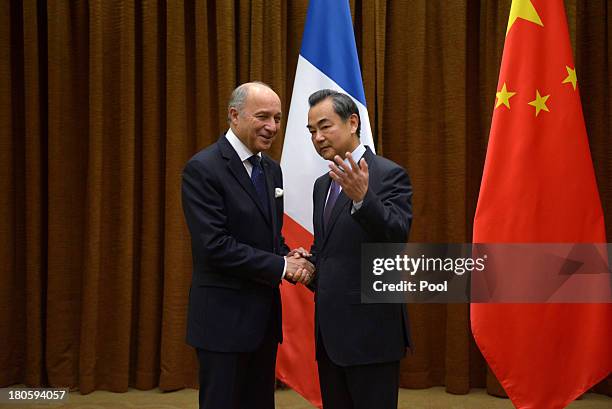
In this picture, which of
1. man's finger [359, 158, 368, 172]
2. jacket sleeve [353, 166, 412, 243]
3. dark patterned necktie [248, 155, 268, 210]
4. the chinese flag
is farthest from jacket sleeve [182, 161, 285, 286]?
the chinese flag

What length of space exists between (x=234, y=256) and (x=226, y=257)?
0.03 meters

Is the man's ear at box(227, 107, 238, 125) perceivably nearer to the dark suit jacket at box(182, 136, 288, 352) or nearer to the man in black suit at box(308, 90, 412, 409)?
the dark suit jacket at box(182, 136, 288, 352)

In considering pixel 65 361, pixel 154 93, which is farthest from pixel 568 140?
pixel 65 361

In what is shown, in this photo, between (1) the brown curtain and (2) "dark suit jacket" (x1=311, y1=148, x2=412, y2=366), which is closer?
(2) "dark suit jacket" (x1=311, y1=148, x2=412, y2=366)

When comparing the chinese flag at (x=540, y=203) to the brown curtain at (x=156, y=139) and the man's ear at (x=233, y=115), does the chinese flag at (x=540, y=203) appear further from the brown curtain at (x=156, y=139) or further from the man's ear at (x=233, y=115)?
the man's ear at (x=233, y=115)

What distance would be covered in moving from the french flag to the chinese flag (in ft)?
2.21

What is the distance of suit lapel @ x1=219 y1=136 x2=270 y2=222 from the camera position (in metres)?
2.16

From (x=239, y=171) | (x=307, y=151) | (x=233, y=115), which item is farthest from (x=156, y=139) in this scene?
(x=239, y=171)

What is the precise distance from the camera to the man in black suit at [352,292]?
6.33 ft

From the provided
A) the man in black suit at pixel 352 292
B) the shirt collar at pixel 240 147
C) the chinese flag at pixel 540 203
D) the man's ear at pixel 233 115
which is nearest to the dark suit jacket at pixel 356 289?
the man in black suit at pixel 352 292

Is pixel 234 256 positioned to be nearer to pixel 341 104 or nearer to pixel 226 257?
pixel 226 257

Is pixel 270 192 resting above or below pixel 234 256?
above

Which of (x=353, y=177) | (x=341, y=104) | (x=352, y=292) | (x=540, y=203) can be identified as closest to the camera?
(x=353, y=177)

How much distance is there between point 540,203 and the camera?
277cm
